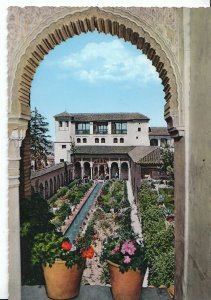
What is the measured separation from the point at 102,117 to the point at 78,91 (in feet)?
86.1

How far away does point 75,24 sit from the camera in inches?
119

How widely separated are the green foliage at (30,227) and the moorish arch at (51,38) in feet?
1.50

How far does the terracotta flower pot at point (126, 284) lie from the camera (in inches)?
124

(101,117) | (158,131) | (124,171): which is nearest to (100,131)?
(101,117)

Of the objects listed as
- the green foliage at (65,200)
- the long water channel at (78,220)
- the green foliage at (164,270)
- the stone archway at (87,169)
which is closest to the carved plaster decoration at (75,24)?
the green foliage at (164,270)

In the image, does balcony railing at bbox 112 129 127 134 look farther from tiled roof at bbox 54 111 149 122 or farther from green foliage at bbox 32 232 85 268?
green foliage at bbox 32 232 85 268

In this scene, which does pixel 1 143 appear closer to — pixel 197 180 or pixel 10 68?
pixel 10 68

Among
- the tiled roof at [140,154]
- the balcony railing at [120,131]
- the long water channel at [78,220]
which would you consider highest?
the balcony railing at [120,131]

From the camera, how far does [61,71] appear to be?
4777 mm

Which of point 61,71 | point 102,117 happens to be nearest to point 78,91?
point 61,71

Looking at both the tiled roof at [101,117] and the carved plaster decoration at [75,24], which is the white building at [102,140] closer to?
the tiled roof at [101,117]

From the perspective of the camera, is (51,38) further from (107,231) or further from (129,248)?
(107,231)

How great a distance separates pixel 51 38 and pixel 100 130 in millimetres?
28830

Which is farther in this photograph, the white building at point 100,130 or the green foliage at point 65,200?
the white building at point 100,130
